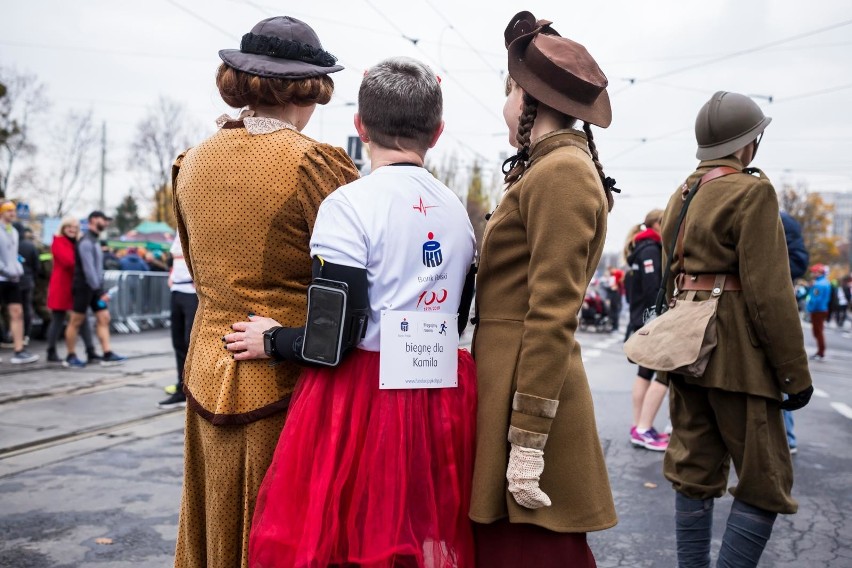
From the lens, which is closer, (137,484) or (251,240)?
(251,240)

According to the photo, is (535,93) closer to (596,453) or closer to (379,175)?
(379,175)

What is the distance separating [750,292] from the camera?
3.02 metres

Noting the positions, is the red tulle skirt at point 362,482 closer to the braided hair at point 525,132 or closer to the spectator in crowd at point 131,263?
the braided hair at point 525,132

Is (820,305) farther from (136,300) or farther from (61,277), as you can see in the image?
(61,277)

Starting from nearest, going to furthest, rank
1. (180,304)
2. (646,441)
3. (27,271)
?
Result: 1. (646,441)
2. (180,304)
3. (27,271)

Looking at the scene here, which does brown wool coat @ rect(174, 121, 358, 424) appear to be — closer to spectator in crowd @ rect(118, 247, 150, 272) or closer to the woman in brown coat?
the woman in brown coat

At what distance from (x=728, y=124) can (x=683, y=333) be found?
0.88m

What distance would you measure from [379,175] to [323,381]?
55 centimetres

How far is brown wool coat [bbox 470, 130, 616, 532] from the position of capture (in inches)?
80.4

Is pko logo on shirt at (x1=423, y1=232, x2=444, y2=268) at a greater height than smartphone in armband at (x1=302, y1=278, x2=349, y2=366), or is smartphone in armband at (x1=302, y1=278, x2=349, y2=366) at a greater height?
pko logo on shirt at (x1=423, y1=232, x2=444, y2=268)

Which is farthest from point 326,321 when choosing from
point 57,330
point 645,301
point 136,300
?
point 136,300

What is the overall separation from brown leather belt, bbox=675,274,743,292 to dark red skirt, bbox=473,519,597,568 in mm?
1446

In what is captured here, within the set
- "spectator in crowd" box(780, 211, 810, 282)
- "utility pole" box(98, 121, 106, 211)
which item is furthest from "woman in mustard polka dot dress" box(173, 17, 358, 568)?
"utility pole" box(98, 121, 106, 211)

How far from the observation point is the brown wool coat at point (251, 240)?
7.29 ft
